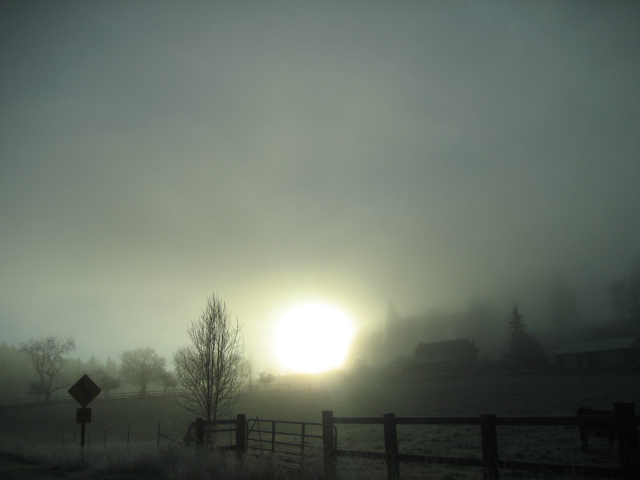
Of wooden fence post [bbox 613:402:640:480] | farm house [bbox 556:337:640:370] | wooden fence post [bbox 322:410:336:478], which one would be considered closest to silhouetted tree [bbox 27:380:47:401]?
farm house [bbox 556:337:640:370]

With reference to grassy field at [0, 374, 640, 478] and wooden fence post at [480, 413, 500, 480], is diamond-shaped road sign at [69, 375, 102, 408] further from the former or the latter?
wooden fence post at [480, 413, 500, 480]

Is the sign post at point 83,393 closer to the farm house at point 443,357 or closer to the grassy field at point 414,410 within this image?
the grassy field at point 414,410

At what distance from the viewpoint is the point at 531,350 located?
254ft

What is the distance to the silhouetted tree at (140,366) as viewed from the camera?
94750mm

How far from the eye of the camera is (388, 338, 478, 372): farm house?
83.7 m

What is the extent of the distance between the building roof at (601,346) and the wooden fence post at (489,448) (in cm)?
7269

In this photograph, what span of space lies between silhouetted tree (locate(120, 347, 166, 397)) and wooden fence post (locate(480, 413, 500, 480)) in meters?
97.6

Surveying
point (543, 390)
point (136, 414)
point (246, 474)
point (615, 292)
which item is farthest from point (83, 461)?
point (615, 292)

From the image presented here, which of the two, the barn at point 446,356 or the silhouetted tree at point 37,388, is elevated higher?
the barn at point 446,356

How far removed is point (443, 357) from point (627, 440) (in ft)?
275

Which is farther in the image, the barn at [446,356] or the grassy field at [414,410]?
the barn at [446,356]

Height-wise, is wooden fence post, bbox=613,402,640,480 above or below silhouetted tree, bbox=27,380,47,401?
above

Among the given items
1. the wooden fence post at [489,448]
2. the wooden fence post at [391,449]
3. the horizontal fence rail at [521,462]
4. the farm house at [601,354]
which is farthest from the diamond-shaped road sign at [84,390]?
the farm house at [601,354]

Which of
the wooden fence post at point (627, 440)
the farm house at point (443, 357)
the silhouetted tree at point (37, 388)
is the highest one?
the wooden fence post at point (627, 440)
